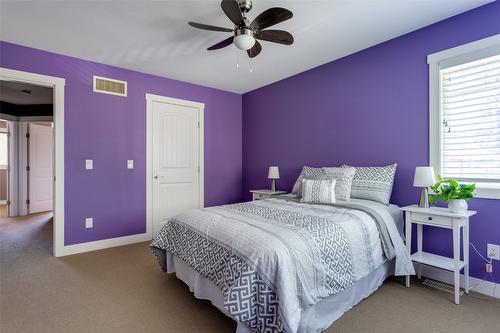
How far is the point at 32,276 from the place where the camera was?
263cm

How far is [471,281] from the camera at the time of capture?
234 centimetres

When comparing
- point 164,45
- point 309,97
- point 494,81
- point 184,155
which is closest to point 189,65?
point 164,45

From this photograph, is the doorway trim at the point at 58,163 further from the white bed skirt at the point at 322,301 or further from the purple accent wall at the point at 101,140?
the white bed skirt at the point at 322,301

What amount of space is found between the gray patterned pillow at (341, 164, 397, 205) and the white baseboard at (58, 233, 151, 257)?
299 centimetres

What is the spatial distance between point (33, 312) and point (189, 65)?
10.1 feet

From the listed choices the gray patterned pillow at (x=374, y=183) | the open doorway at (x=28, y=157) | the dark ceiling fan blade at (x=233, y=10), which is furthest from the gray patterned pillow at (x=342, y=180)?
the open doorway at (x=28, y=157)

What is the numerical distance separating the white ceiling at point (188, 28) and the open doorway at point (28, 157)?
2805 millimetres

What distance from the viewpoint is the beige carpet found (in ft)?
5.99

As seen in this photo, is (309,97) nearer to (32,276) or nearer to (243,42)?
(243,42)

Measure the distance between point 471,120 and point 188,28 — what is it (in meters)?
2.83

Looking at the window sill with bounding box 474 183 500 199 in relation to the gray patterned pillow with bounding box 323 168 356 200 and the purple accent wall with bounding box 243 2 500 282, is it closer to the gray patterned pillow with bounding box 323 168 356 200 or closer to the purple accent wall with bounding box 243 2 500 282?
the purple accent wall with bounding box 243 2 500 282

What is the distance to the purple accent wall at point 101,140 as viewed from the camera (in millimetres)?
3258

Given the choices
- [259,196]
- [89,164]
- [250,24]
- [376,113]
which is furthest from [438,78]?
[89,164]

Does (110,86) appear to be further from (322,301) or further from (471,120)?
(471,120)
